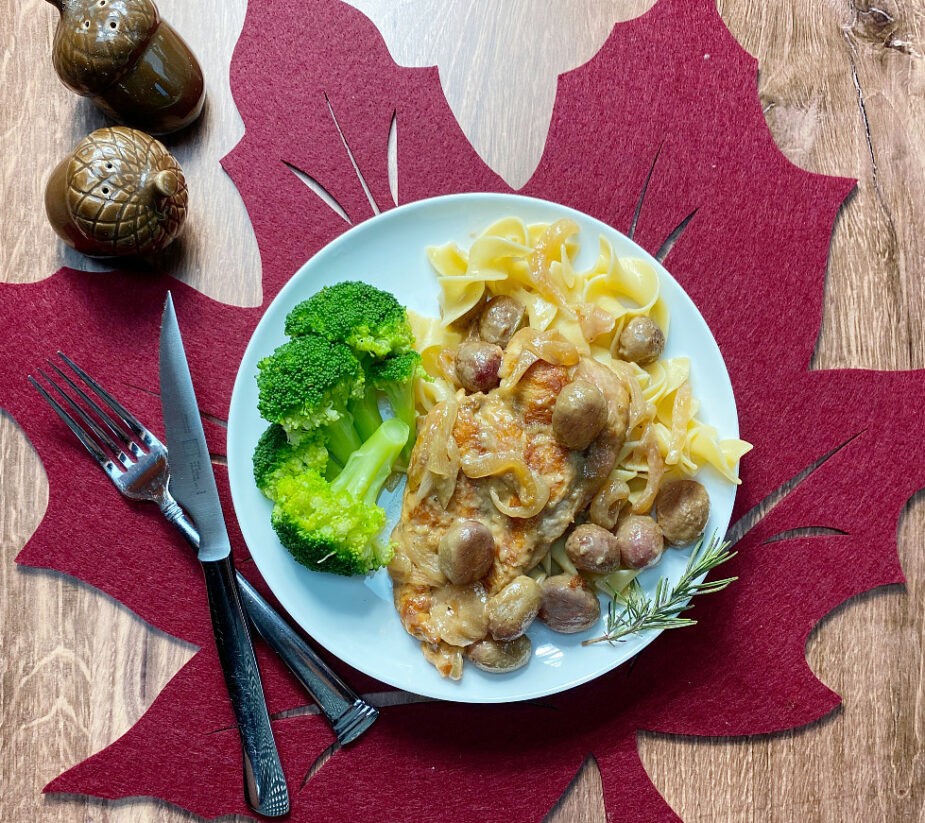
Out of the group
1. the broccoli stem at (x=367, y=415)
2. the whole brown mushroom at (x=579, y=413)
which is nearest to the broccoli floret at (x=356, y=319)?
the broccoli stem at (x=367, y=415)

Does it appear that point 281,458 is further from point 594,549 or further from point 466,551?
point 594,549

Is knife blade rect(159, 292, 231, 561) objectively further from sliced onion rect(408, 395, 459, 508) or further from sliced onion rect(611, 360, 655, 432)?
sliced onion rect(611, 360, 655, 432)


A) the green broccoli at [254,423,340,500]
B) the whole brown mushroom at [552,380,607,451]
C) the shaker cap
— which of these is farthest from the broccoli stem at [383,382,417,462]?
the shaker cap

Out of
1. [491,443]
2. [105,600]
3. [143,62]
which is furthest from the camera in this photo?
[105,600]

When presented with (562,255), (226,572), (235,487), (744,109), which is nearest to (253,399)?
(235,487)

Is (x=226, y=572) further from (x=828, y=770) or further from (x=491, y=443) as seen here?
(x=828, y=770)

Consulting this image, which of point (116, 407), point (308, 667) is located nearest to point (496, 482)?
point (308, 667)

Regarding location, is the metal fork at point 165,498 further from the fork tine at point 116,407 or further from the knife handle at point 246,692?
the knife handle at point 246,692
